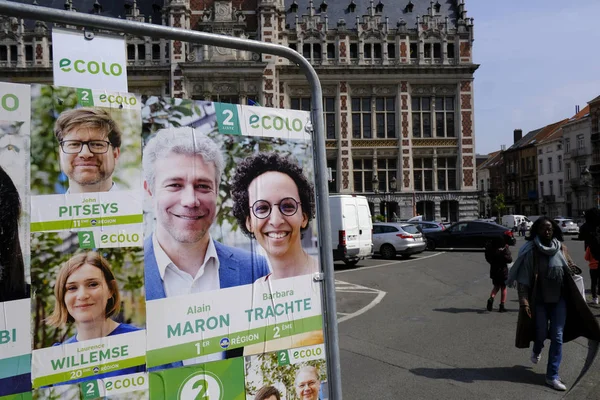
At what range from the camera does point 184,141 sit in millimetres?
2814

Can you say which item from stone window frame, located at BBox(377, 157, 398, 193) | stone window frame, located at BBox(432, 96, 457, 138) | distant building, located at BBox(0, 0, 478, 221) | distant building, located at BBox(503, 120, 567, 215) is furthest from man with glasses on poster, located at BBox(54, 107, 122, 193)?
distant building, located at BBox(503, 120, 567, 215)

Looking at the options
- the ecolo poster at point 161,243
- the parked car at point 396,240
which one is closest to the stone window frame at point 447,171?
the parked car at point 396,240

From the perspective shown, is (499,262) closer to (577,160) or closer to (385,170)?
(385,170)

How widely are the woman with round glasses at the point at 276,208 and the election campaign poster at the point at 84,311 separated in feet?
1.98

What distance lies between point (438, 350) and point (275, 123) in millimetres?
6025

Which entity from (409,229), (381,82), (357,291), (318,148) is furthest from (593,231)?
(381,82)

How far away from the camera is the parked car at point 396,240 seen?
78.5 ft

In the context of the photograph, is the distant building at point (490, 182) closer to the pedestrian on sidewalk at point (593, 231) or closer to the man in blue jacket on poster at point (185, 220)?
the pedestrian on sidewalk at point (593, 231)

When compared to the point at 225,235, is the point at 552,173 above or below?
above

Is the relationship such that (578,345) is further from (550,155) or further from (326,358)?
(550,155)

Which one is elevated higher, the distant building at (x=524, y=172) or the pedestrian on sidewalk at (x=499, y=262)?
the distant building at (x=524, y=172)

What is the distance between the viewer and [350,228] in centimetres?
2005

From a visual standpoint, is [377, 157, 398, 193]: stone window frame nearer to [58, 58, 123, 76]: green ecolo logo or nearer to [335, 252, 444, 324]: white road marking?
[335, 252, 444, 324]: white road marking

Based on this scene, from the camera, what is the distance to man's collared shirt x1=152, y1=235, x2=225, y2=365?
274 cm
